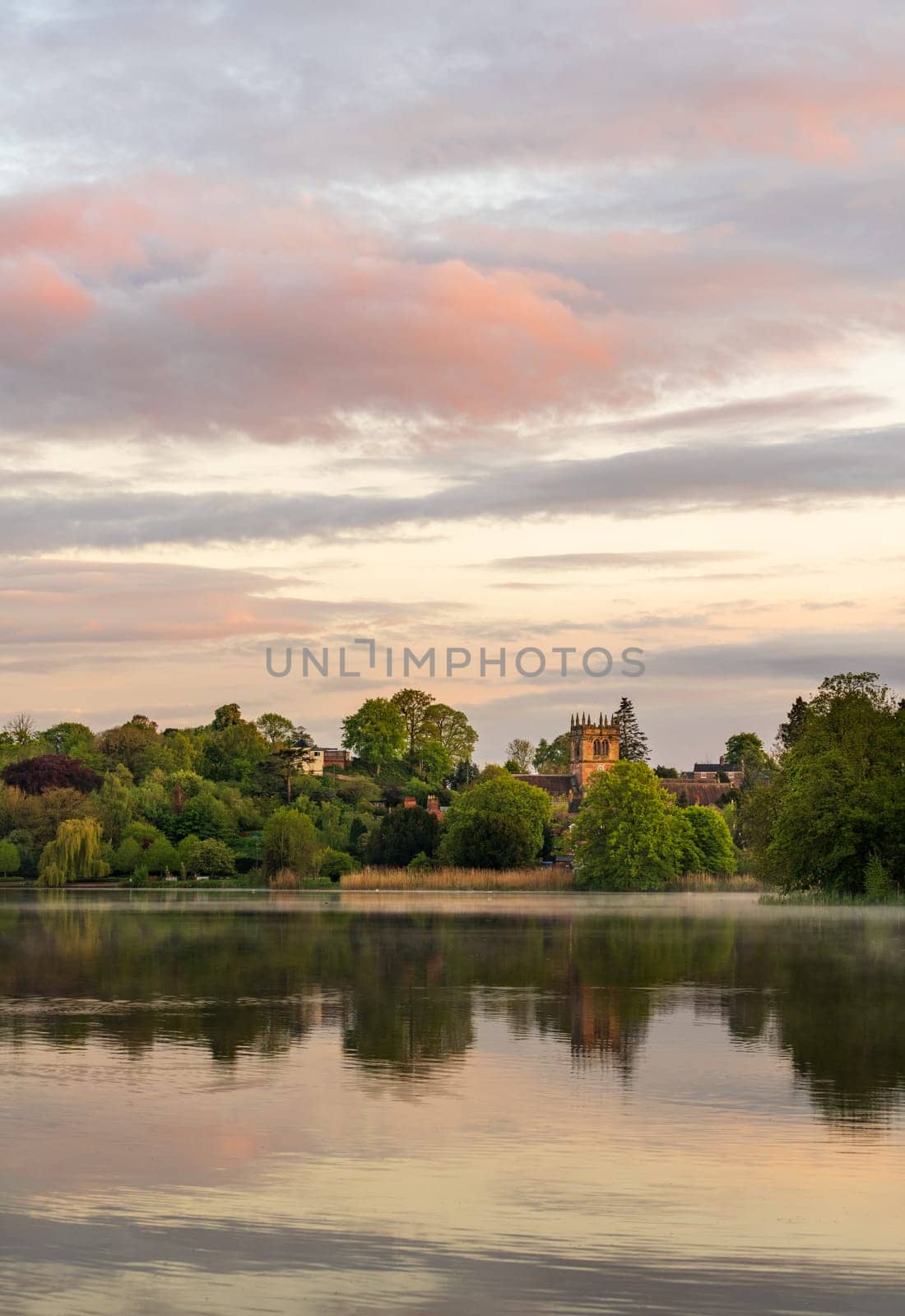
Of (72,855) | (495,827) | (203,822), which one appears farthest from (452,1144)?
(203,822)

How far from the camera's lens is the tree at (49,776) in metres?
155

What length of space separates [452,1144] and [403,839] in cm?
12216

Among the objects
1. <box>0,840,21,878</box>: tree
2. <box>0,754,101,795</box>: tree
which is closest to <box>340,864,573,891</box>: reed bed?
<box>0,840,21,878</box>: tree

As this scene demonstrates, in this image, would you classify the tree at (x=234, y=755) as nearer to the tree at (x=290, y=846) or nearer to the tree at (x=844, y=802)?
the tree at (x=290, y=846)

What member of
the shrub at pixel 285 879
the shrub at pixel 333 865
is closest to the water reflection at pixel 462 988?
the shrub at pixel 285 879

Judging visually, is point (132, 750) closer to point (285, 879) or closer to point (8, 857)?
point (8, 857)

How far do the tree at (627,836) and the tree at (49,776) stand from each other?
59.4 m

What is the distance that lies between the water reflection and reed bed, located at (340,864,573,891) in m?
50.6

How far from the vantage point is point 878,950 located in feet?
161

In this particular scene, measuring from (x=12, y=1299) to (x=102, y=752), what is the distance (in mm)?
185753

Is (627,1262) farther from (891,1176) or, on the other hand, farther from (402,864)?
(402,864)

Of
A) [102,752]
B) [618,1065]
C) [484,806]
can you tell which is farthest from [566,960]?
[102,752]

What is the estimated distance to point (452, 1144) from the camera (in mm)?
17578

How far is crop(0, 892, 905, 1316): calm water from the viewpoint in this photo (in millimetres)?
12188
